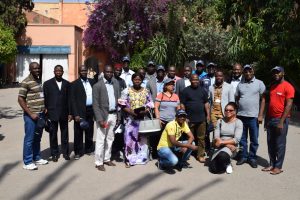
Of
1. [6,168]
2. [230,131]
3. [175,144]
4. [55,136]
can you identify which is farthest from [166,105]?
[6,168]

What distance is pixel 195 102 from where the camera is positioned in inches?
281

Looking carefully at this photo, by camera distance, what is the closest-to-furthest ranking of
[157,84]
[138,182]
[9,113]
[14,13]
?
[138,182], [157,84], [9,113], [14,13]

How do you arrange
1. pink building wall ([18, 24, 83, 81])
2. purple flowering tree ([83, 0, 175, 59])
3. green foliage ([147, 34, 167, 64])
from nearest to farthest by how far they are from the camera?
green foliage ([147, 34, 167, 64]) → purple flowering tree ([83, 0, 175, 59]) → pink building wall ([18, 24, 83, 81])

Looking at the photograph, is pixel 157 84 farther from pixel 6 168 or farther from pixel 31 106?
pixel 6 168

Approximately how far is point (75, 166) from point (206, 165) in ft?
7.70

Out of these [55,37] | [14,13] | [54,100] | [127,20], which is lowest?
[54,100]

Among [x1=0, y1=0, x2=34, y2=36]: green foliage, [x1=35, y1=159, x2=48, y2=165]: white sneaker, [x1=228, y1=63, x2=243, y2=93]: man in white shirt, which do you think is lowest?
[x1=35, y1=159, x2=48, y2=165]: white sneaker

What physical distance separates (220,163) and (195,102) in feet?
3.88

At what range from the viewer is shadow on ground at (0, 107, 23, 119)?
13.4m

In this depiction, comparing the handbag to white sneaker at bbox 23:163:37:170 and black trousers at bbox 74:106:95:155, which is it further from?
white sneaker at bbox 23:163:37:170

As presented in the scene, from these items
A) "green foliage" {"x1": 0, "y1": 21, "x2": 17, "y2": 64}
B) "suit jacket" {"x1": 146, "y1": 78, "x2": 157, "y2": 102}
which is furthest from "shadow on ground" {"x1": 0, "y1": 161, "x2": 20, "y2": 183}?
"green foliage" {"x1": 0, "y1": 21, "x2": 17, "y2": 64}

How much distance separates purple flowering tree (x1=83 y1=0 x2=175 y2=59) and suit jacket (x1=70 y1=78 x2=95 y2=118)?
17.6 meters

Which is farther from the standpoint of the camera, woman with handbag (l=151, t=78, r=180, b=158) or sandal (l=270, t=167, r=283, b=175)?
woman with handbag (l=151, t=78, r=180, b=158)

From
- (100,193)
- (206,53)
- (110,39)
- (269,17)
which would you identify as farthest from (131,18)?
(100,193)
